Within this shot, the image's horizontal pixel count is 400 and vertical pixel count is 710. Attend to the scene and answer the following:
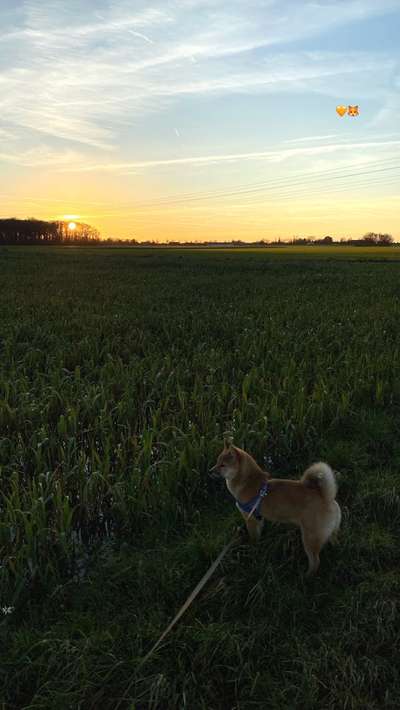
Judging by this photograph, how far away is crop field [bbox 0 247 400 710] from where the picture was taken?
8.56ft

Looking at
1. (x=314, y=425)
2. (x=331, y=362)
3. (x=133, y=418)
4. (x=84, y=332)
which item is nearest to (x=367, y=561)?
(x=314, y=425)

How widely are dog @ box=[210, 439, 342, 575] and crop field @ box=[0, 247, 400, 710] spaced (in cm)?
35

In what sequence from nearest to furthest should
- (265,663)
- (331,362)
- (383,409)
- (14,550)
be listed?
(265,663), (14,550), (383,409), (331,362)

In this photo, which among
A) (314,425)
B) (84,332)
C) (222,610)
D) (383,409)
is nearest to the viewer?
(222,610)

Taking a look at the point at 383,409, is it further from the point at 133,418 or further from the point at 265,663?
the point at 265,663

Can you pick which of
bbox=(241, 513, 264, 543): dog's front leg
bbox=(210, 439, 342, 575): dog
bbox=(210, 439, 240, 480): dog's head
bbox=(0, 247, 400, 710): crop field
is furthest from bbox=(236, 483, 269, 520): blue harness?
bbox=(0, 247, 400, 710): crop field

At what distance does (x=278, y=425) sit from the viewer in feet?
18.5

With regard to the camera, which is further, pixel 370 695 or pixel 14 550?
pixel 14 550

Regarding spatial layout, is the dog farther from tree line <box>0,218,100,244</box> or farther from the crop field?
tree line <box>0,218,100,244</box>

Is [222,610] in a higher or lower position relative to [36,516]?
lower

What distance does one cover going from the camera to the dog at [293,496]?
3.27 m

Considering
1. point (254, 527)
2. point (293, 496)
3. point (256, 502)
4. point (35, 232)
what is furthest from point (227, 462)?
point (35, 232)

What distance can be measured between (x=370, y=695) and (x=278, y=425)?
10.8 feet

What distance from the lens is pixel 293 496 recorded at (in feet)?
10.9
